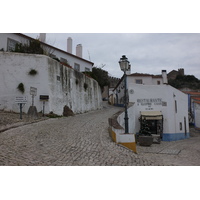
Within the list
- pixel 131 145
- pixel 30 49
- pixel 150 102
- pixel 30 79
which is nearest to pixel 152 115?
pixel 150 102

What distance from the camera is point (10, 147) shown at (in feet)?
17.8

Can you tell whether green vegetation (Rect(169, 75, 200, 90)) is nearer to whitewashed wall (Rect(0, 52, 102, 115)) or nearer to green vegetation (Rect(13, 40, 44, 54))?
whitewashed wall (Rect(0, 52, 102, 115))

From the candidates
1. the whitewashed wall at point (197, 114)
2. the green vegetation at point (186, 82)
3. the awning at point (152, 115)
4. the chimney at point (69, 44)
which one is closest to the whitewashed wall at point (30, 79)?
the awning at point (152, 115)

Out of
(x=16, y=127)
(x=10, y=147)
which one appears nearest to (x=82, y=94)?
(x=16, y=127)

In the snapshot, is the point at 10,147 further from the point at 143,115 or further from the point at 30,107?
the point at 143,115

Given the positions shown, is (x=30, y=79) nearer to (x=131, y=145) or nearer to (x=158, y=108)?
(x=131, y=145)

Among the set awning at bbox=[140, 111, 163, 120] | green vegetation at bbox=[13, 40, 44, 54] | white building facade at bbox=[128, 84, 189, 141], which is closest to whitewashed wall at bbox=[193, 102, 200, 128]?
white building facade at bbox=[128, 84, 189, 141]

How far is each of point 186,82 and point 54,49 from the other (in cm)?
3080

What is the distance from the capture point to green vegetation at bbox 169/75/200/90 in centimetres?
3750

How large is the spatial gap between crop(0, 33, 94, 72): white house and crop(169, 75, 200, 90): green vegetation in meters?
22.0

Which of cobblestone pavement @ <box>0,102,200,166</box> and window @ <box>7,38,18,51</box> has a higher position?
window @ <box>7,38,18,51</box>

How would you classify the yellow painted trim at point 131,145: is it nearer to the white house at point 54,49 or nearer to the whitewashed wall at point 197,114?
the white house at point 54,49

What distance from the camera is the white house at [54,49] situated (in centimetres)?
1494

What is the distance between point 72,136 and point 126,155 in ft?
8.28
